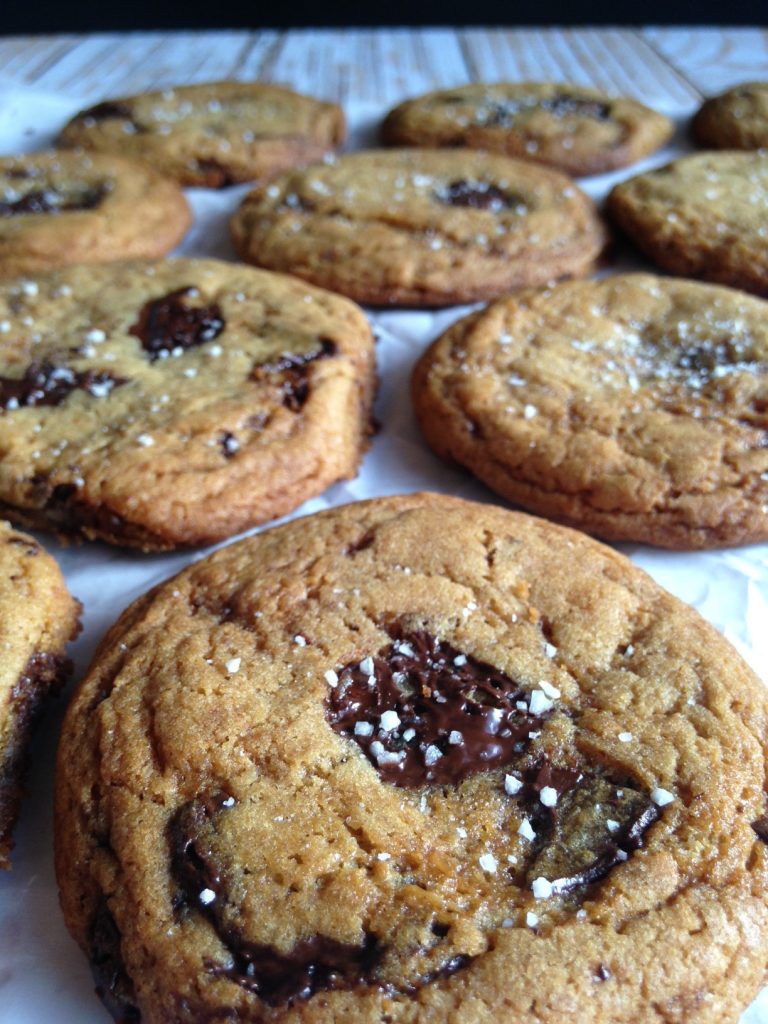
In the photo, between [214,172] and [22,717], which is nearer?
[22,717]

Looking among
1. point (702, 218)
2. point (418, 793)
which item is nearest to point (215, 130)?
point (702, 218)

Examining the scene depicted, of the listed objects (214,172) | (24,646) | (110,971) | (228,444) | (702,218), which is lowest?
(110,971)

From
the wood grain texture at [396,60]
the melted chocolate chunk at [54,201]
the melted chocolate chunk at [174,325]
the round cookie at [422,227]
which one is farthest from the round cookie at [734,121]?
the melted chocolate chunk at [54,201]

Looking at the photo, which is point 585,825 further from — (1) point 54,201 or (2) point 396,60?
(2) point 396,60

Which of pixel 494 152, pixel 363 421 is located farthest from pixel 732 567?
pixel 494 152

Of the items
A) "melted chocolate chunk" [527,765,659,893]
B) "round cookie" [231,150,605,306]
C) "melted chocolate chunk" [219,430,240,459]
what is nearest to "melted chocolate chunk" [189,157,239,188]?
"round cookie" [231,150,605,306]

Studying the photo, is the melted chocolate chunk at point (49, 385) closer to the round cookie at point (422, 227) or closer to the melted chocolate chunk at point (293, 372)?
the melted chocolate chunk at point (293, 372)
